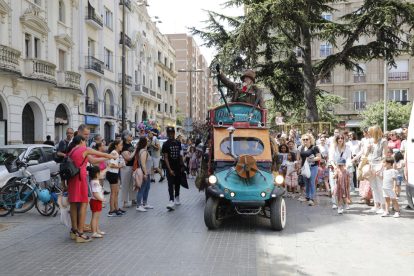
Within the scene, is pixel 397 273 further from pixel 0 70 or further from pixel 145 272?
pixel 0 70

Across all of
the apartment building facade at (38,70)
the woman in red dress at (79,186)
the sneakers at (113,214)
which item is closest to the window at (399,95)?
the apartment building facade at (38,70)

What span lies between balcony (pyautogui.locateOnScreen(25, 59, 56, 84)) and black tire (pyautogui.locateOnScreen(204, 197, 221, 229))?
52.9 feet

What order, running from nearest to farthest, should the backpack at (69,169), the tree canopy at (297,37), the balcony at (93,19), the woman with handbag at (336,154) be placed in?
the backpack at (69,169), the woman with handbag at (336,154), the tree canopy at (297,37), the balcony at (93,19)

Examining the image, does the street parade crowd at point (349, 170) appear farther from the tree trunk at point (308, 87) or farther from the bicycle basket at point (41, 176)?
the tree trunk at point (308, 87)

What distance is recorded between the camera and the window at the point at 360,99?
4172cm

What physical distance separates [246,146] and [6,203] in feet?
18.3

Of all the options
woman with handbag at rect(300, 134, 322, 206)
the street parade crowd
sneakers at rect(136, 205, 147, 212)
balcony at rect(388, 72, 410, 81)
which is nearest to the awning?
balcony at rect(388, 72, 410, 81)

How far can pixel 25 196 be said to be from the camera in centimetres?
892

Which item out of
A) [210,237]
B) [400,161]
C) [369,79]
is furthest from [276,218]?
[369,79]

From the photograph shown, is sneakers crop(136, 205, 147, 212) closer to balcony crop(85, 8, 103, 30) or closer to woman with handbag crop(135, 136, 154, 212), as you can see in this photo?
woman with handbag crop(135, 136, 154, 212)

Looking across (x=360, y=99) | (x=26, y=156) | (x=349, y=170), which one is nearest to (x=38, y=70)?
(x=26, y=156)

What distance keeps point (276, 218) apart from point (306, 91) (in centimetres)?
Result: 1276

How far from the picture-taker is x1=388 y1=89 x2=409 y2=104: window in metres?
40.6

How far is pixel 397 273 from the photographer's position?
4.78 m
